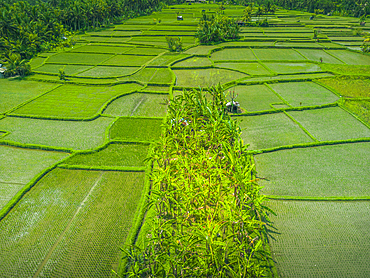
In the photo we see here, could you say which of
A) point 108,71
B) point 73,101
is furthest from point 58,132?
point 108,71

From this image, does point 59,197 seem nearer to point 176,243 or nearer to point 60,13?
point 176,243

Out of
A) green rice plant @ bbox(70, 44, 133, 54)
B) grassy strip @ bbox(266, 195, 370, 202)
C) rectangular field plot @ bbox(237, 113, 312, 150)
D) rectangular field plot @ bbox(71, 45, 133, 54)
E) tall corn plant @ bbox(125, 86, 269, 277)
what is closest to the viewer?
tall corn plant @ bbox(125, 86, 269, 277)

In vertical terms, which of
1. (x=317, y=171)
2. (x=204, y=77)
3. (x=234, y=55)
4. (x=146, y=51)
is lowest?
(x=317, y=171)

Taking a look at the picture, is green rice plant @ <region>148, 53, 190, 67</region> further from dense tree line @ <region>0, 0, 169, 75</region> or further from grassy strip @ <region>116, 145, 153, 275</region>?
grassy strip @ <region>116, 145, 153, 275</region>

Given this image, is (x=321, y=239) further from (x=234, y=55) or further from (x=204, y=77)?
(x=234, y=55)

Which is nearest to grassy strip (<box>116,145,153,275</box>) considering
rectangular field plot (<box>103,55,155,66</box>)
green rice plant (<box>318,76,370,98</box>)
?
green rice plant (<box>318,76,370,98</box>)

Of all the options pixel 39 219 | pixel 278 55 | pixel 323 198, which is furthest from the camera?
pixel 278 55

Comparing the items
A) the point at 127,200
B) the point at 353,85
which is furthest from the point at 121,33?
the point at 127,200
